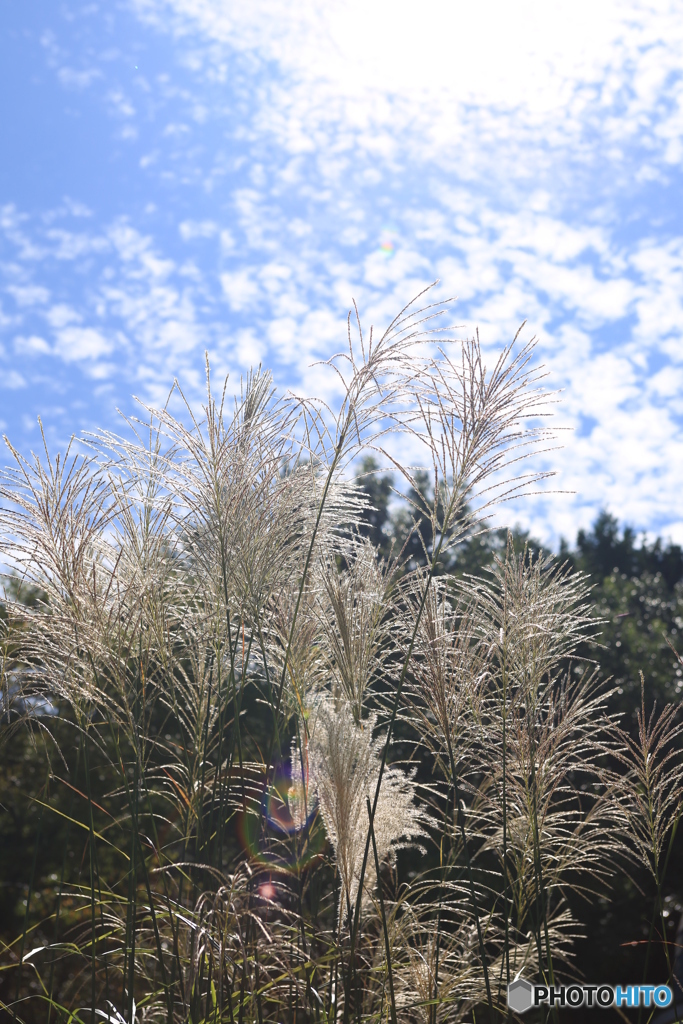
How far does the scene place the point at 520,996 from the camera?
74.7 inches

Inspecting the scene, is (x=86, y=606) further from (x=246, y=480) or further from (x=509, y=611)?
(x=509, y=611)

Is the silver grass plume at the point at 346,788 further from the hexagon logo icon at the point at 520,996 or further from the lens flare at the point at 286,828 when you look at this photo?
the hexagon logo icon at the point at 520,996

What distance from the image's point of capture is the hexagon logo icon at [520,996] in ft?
6.15

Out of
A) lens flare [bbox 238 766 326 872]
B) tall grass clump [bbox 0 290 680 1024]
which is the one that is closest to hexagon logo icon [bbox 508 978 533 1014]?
tall grass clump [bbox 0 290 680 1024]

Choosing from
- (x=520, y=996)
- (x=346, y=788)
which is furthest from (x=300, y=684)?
(x=520, y=996)

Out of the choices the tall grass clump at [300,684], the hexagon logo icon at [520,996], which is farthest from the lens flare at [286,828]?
the hexagon logo icon at [520,996]

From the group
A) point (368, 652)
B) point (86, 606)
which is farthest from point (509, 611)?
point (86, 606)

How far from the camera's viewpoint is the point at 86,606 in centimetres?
206

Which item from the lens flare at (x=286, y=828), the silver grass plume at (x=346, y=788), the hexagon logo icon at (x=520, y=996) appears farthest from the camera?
the lens flare at (x=286, y=828)

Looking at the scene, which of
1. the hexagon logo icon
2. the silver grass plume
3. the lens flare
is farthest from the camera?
the lens flare

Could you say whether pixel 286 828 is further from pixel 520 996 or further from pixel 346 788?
pixel 520 996

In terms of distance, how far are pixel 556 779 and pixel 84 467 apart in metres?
1.78

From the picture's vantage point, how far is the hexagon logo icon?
6.15 ft

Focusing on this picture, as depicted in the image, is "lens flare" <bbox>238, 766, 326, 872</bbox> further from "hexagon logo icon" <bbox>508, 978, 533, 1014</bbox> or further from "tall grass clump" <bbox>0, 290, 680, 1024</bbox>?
"hexagon logo icon" <bbox>508, 978, 533, 1014</bbox>
